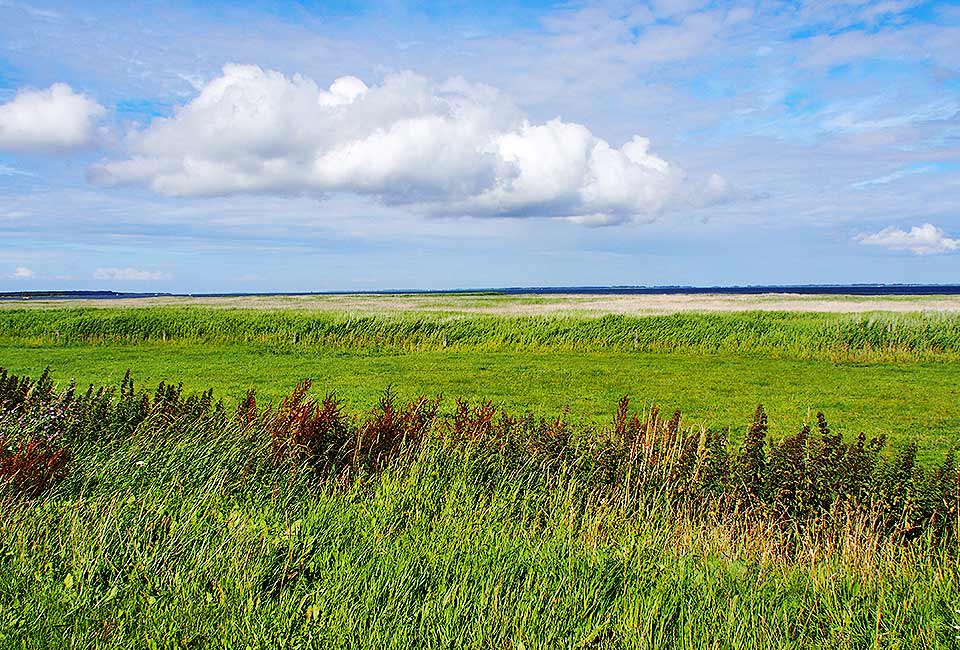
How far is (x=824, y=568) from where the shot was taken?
521 cm

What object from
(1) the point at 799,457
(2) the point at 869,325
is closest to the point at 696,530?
(1) the point at 799,457

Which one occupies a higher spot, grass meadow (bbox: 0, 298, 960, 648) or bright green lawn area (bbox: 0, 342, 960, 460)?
grass meadow (bbox: 0, 298, 960, 648)

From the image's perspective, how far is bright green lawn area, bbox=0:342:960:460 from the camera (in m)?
14.7

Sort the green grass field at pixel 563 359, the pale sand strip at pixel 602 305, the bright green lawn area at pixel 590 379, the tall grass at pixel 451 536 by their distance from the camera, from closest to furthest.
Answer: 1. the tall grass at pixel 451 536
2. the bright green lawn area at pixel 590 379
3. the green grass field at pixel 563 359
4. the pale sand strip at pixel 602 305

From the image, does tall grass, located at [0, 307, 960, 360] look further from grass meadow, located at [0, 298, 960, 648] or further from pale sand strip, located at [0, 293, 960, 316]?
grass meadow, located at [0, 298, 960, 648]

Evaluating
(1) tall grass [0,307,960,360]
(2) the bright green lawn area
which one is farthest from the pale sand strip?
(2) the bright green lawn area

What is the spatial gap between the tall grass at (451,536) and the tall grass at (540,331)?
69.6ft

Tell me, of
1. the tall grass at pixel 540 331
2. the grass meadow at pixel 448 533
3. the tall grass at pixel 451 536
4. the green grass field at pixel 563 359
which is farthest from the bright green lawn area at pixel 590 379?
the tall grass at pixel 451 536

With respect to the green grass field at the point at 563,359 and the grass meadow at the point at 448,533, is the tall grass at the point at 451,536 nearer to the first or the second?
the grass meadow at the point at 448,533

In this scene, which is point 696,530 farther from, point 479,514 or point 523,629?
point 523,629

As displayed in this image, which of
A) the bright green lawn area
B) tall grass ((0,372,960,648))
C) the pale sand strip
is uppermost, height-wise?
the pale sand strip

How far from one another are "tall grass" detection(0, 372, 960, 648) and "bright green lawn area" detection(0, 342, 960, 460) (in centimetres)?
489

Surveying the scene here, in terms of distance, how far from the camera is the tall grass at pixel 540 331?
1052 inches

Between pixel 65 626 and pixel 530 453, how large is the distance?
14.2 ft
